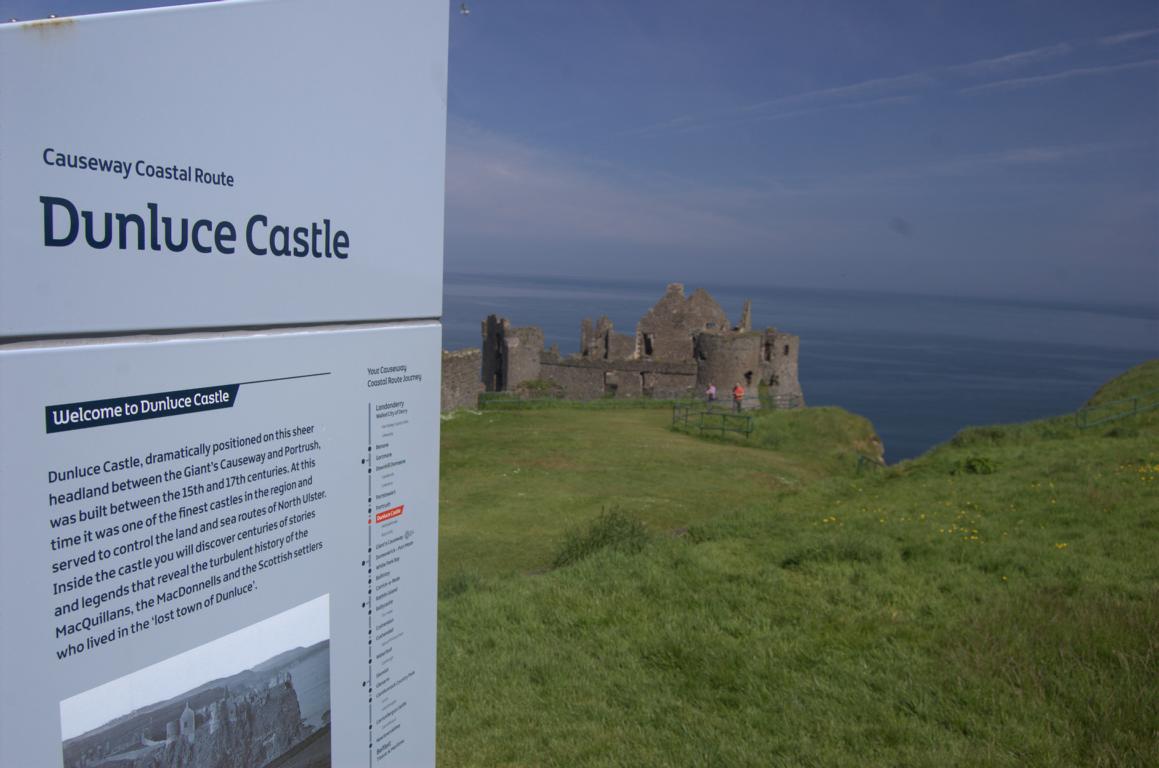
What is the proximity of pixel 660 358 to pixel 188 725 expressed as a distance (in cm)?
4247

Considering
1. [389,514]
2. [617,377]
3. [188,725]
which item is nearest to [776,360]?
[617,377]

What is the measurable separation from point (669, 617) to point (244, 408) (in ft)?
16.0

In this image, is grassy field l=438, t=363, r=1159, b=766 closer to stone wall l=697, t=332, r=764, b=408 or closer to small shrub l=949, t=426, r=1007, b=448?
small shrub l=949, t=426, r=1007, b=448

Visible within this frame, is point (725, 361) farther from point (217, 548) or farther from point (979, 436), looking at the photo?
point (217, 548)

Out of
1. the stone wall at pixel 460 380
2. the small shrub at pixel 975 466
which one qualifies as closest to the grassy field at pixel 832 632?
the small shrub at pixel 975 466

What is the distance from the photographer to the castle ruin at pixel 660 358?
3784 cm

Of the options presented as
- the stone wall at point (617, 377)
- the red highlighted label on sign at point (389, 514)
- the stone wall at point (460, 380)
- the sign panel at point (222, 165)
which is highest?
the sign panel at point (222, 165)

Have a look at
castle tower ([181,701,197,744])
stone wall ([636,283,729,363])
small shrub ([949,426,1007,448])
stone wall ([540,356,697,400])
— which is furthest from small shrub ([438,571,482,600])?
stone wall ([636,283,729,363])

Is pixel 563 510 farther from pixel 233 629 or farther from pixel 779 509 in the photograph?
pixel 233 629

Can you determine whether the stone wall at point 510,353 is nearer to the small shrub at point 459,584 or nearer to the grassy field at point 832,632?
the grassy field at point 832,632

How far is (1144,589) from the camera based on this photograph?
618 cm

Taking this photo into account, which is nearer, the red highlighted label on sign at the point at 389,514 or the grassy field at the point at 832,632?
the red highlighted label on sign at the point at 389,514

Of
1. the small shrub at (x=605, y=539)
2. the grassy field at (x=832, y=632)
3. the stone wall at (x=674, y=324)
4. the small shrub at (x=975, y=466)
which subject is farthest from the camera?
the stone wall at (x=674, y=324)

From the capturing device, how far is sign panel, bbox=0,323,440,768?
Answer: 5.71ft
